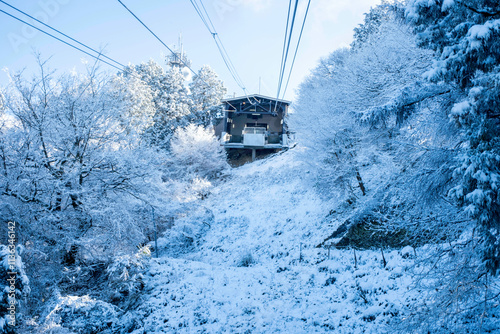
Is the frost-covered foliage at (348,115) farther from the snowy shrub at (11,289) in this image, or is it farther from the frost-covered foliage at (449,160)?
the snowy shrub at (11,289)

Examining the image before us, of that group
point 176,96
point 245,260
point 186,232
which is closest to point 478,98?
point 245,260

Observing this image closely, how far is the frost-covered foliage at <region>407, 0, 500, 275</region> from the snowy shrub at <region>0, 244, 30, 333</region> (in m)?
7.60

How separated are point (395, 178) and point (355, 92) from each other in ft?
26.2

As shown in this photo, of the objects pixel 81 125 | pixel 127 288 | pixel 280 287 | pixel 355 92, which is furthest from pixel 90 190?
pixel 355 92

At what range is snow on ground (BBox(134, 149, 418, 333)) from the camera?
21.4ft

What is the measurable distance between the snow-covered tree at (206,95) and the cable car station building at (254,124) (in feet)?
12.6

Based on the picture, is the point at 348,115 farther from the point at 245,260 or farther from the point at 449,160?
the point at 245,260

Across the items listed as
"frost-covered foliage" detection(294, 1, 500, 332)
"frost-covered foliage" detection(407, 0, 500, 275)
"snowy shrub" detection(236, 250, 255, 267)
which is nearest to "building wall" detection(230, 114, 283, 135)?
"snowy shrub" detection(236, 250, 255, 267)

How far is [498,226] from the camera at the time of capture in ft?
10.7

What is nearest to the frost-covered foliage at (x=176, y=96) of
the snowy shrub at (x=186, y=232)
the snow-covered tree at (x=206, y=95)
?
the snow-covered tree at (x=206, y=95)

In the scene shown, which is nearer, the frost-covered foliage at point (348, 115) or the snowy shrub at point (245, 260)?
the frost-covered foliage at point (348, 115)

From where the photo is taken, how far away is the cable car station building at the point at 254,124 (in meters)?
33.0

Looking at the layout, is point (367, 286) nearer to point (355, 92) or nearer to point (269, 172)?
point (355, 92)

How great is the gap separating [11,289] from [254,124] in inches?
1299
